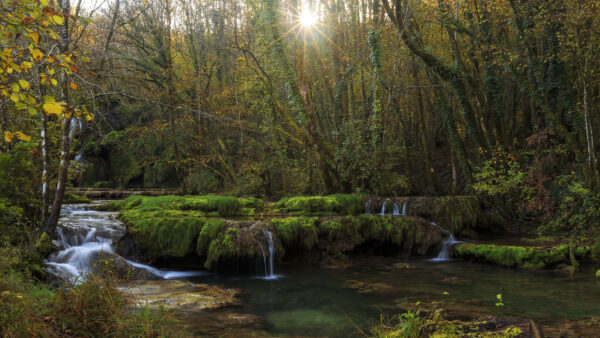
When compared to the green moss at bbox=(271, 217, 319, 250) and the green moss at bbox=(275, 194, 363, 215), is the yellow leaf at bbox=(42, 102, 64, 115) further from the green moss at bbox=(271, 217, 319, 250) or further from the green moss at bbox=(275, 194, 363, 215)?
the green moss at bbox=(275, 194, 363, 215)

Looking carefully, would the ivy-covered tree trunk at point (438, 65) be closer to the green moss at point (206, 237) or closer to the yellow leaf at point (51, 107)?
the green moss at point (206, 237)

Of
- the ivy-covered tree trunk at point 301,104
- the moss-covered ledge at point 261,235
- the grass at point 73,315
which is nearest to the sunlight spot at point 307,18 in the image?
the ivy-covered tree trunk at point 301,104

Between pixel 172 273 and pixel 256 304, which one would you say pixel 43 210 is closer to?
pixel 172 273

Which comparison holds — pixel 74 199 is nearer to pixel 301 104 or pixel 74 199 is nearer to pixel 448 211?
pixel 301 104

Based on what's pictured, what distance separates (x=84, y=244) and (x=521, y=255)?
10.3 metres

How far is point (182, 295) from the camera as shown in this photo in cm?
662

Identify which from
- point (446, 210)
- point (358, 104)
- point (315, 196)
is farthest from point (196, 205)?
point (358, 104)

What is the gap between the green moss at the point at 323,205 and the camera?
11.7 m

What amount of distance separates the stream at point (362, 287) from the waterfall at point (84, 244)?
2 centimetres

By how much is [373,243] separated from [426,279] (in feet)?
9.21

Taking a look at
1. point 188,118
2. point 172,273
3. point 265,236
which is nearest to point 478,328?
point 265,236

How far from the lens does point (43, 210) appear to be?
722 cm

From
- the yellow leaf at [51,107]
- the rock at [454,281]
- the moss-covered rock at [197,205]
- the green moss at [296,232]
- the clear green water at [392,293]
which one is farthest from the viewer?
the moss-covered rock at [197,205]

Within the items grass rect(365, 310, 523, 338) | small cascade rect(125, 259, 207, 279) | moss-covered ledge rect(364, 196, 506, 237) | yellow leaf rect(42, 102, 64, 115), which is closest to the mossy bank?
small cascade rect(125, 259, 207, 279)
